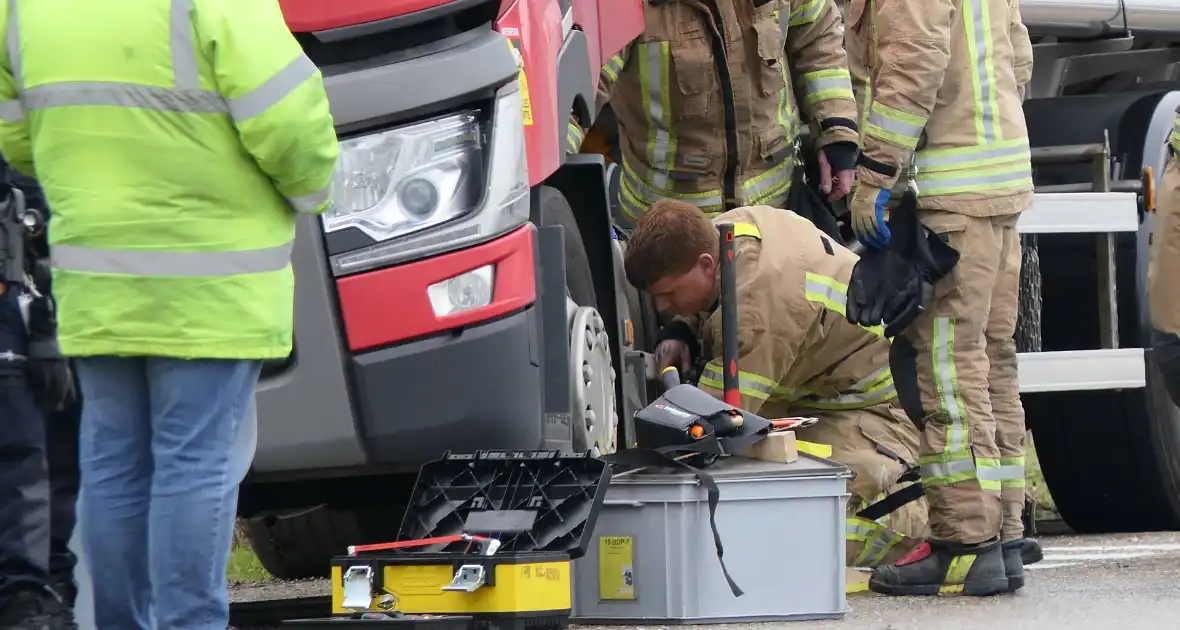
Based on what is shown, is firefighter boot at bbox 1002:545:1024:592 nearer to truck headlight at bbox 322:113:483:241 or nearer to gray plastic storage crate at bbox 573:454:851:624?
gray plastic storage crate at bbox 573:454:851:624

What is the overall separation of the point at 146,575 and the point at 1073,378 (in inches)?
139

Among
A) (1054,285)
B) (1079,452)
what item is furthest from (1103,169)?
(1079,452)

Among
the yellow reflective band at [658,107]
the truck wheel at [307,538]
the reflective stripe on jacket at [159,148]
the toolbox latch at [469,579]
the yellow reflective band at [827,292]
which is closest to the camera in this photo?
the reflective stripe on jacket at [159,148]

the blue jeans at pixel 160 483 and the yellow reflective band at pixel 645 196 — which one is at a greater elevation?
the yellow reflective band at pixel 645 196

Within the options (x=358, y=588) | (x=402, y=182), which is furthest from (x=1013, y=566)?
(x=402, y=182)

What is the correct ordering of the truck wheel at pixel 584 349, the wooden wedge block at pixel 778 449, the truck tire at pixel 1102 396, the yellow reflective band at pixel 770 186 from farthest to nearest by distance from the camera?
the truck tire at pixel 1102 396 → the yellow reflective band at pixel 770 186 → the wooden wedge block at pixel 778 449 → the truck wheel at pixel 584 349

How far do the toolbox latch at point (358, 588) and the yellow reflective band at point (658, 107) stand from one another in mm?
2446

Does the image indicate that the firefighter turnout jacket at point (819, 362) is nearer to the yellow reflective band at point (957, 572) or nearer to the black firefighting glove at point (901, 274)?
the black firefighting glove at point (901, 274)

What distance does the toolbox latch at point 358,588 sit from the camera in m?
3.59

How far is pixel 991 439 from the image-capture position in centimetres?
461

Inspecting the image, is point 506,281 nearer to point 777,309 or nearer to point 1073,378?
point 777,309

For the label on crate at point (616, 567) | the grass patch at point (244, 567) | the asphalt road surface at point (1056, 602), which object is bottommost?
the grass patch at point (244, 567)

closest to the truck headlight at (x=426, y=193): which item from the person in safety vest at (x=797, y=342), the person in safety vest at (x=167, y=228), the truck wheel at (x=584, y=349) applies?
the truck wheel at (x=584, y=349)

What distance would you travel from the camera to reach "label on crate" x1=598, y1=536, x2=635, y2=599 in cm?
405
